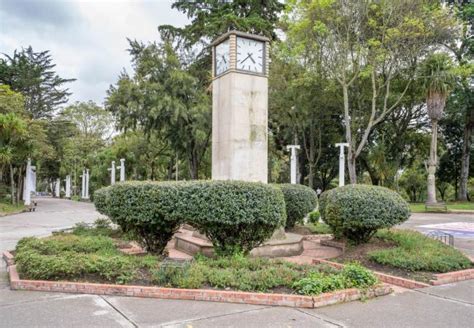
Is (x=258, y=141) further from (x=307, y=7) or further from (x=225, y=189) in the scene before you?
(x=307, y=7)

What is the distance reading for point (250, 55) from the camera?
7777 millimetres

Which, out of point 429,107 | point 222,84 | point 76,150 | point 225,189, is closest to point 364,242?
point 225,189

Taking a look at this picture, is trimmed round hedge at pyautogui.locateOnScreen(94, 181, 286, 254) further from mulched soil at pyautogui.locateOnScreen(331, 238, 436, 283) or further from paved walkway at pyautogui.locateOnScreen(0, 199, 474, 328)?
paved walkway at pyautogui.locateOnScreen(0, 199, 474, 328)

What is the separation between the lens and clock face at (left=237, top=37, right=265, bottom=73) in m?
7.64

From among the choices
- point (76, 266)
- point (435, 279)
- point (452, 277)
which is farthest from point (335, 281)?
point (76, 266)

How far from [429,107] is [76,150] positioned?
3354cm

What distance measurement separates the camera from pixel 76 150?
4156cm

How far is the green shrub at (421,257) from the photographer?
596cm

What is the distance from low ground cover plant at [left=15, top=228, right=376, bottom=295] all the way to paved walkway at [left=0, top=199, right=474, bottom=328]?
1.11 feet

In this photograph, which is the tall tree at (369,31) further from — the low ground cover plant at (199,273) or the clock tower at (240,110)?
the low ground cover plant at (199,273)

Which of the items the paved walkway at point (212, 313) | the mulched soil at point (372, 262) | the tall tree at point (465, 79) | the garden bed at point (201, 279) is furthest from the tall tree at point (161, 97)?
the paved walkway at point (212, 313)

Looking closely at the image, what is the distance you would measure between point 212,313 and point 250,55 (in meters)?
5.12

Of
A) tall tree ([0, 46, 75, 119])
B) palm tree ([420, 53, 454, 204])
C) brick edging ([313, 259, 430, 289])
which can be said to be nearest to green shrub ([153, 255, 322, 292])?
Answer: brick edging ([313, 259, 430, 289])

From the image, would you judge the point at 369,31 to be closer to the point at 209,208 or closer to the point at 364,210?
the point at 364,210
